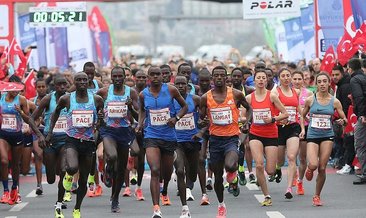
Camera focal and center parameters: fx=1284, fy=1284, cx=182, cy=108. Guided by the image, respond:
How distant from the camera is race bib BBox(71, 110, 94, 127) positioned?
53.8 ft

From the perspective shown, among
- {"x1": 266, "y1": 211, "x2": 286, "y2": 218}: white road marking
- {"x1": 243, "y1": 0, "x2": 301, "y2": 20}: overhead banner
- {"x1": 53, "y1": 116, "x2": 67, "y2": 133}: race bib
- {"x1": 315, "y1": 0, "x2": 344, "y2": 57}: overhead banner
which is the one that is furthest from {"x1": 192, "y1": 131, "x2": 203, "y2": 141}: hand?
{"x1": 315, "y1": 0, "x2": 344, "y2": 57}: overhead banner

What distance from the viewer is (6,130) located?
19.1 m

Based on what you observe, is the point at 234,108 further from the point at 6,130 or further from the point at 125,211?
the point at 6,130

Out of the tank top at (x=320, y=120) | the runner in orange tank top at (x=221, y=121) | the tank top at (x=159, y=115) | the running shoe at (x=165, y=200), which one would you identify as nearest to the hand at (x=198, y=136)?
the runner in orange tank top at (x=221, y=121)

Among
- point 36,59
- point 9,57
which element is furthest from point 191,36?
point 9,57

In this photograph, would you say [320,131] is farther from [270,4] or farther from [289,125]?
[270,4]

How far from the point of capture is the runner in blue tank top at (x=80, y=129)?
53.7 feet

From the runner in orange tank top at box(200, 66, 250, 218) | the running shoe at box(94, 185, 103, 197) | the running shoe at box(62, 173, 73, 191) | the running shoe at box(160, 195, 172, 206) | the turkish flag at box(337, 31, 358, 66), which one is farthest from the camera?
the turkish flag at box(337, 31, 358, 66)

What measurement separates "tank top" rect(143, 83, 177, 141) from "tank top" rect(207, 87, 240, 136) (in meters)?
0.55

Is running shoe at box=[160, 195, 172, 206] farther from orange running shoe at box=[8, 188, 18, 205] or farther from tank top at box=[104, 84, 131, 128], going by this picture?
orange running shoe at box=[8, 188, 18, 205]

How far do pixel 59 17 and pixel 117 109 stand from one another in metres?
10.0

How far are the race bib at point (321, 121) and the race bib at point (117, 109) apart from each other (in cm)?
267

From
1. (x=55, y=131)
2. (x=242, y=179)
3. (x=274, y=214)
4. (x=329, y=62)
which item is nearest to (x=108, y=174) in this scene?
(x=55, y=131)

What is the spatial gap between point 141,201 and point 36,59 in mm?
16648
